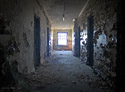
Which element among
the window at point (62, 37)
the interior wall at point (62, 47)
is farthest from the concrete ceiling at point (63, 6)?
the window at point (62, 37)

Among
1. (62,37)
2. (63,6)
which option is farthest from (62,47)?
(63,6)

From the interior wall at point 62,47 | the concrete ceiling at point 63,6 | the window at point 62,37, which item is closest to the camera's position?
the concrete ceiling at point 63,6

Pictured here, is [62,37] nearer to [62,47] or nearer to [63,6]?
[62,47]

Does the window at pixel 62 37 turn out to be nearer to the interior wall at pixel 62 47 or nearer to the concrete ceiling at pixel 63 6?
the interior wall at pixel 62 47

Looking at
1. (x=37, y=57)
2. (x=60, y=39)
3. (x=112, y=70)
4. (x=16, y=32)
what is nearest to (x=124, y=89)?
(x=112, y=70)

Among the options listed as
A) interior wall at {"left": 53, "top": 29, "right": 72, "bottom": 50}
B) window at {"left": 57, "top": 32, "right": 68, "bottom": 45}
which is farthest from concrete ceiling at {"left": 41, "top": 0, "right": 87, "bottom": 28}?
window at {"left": 57, "top": 32, "right": 68, "bottom": 45}

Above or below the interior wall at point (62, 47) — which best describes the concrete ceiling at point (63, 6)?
above

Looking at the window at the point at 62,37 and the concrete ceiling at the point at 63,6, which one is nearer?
the concrete ceiling at the point at 63,6

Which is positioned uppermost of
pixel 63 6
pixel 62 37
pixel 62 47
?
pixel 63 6

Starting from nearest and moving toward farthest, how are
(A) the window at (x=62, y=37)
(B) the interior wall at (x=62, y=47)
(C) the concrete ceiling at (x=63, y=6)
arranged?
(C) the concrete ceiling at (x=63, y=6)
(B) the interior wall at (x=62, y=47)
(A) the window at (x=62, y=37)

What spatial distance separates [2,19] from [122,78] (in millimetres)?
2347

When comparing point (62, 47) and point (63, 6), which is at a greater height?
point (63, 6)

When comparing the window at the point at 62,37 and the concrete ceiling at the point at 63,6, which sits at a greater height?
the concrete ceiling at the point at 63,6

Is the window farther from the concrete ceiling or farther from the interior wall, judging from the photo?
the concrete ceiling
